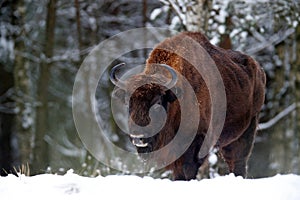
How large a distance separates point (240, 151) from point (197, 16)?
2938mm

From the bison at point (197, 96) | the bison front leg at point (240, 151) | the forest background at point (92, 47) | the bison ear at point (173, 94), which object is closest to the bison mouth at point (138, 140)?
the bison at point (197, 96)

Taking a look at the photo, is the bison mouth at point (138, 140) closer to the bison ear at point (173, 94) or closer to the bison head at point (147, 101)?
the bison head at point (147, 101)

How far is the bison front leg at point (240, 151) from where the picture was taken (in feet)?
23.4

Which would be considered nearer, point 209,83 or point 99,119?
point 209,83

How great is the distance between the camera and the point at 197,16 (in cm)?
907

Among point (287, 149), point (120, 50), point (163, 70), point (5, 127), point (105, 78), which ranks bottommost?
point (287, 149)

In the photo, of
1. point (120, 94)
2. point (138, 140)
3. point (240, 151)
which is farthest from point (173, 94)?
point (240, 151)

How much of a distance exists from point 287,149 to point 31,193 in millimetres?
14152

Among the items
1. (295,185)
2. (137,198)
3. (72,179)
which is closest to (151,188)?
(137,198)

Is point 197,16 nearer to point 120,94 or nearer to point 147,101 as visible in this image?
point 120,94

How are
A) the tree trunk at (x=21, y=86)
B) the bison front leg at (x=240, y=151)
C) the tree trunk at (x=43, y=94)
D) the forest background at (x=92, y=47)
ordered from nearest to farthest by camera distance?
the bison front leg at (x=240, y=151)
the forest background at (x=92, y=47)
the tree trunk at (x=21, y=86)
the tree trunk at (x=43, y=94)

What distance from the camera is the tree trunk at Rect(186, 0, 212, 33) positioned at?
9060 millimetres

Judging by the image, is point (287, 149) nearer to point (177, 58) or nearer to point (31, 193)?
point (177, 58)

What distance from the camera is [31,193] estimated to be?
13.6 feet
